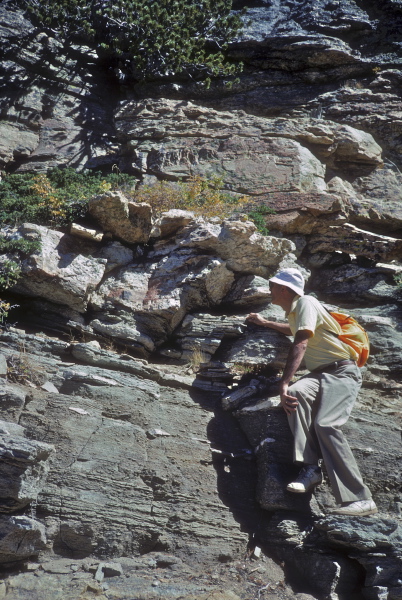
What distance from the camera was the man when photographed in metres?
6.25

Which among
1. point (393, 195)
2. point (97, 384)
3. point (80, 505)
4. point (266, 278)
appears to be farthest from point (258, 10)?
point (80, 505)

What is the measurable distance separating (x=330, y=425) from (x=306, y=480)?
0.71m

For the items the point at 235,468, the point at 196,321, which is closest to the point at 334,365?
the point at 235,468

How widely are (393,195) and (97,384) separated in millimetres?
9854

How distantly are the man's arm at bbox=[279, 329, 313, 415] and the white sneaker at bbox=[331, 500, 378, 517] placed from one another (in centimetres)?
124

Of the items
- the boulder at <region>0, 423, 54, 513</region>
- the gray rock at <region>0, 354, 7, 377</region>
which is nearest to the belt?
the boulder at <region>0, 423, 54, 513</region>

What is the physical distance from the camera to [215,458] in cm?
718

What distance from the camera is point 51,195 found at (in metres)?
10.6

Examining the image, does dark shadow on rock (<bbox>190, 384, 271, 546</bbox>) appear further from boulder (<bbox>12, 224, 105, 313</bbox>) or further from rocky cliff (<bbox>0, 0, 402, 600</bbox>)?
boulder (<bbox>12, 224, 105, 313</bbox>)

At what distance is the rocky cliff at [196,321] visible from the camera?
19.6 feet

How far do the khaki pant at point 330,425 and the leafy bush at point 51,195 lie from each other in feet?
19.0

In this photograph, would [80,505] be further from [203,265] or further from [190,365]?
[203,265]

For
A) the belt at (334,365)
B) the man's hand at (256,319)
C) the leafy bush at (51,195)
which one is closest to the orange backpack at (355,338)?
the belt at (334,365)

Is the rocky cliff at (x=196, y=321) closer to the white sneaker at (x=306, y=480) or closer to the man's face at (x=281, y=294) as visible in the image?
the white sneaker at (x=306, y=480)
